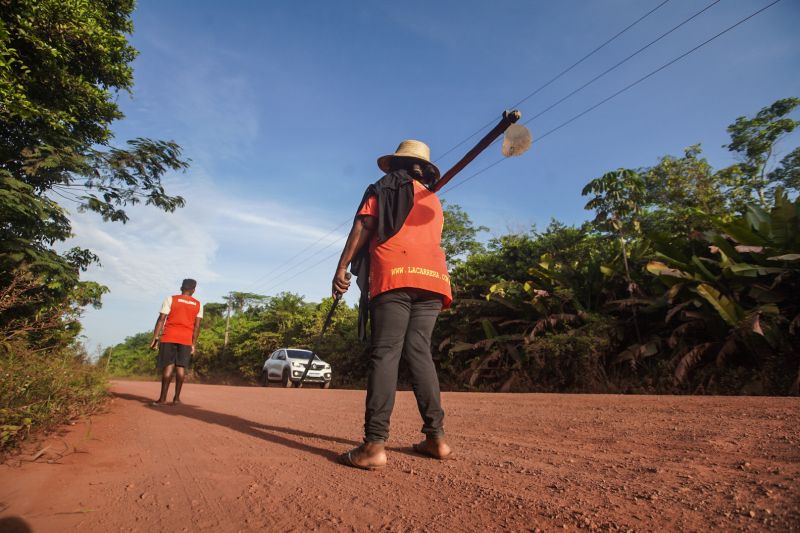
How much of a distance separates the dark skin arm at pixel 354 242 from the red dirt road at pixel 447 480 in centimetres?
115

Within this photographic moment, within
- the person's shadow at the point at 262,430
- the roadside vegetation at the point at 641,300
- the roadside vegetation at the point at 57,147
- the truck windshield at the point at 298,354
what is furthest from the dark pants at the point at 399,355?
the truck windshield at the point at 298,354

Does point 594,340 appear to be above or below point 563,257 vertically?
below

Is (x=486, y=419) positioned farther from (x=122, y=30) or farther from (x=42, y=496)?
(x=122, y=30)

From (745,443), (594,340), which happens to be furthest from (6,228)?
(594,340)

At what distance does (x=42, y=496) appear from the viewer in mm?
2016

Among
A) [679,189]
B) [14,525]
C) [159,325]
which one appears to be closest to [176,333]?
[159,325]

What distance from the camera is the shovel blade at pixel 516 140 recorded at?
2.82m

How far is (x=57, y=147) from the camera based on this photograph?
738 cm

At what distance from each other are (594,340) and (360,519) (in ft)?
26.5

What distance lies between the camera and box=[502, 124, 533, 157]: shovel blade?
2.82 meters

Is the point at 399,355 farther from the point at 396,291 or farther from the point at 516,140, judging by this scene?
the point at 516,140

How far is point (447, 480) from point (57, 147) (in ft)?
27.8

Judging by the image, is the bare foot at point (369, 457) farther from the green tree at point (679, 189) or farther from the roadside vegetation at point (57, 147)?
the green tree at point (679, 189)

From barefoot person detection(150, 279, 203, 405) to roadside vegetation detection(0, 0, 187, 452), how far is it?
0.82m
